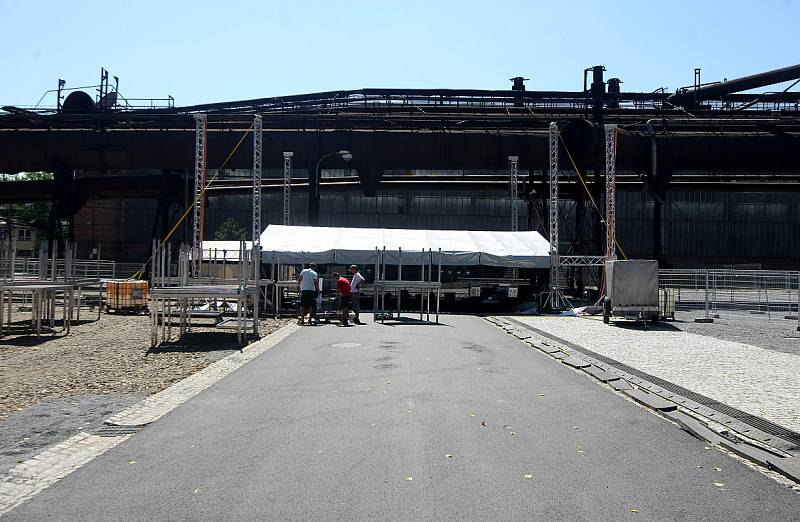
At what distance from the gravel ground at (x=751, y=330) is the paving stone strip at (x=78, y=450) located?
12.9 m

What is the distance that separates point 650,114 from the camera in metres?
45.2

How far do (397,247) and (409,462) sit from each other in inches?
991

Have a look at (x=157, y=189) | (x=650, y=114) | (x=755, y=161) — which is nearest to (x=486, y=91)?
(x=650, y=114)

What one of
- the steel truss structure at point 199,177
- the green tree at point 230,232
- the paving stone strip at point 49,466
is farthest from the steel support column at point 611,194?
the green tree at point 230,232

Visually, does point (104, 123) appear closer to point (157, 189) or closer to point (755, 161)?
point (157, 189)

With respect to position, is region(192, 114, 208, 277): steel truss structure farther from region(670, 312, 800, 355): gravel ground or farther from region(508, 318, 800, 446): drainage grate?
region(508, 318, 800, 446): drainage grate

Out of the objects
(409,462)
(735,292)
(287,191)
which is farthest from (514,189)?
(409,462)

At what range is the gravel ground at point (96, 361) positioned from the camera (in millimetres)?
10133

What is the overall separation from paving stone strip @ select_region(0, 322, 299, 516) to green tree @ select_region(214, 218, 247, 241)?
53801 millimetres

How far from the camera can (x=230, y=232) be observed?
63719 millimetres

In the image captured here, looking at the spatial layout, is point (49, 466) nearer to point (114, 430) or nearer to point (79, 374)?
point (114, 430)

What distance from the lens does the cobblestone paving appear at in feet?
31.2

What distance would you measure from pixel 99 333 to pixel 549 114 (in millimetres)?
33395

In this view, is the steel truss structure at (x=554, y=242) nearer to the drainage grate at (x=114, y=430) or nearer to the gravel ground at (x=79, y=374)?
the gravel ground at (x=79, y=374)
